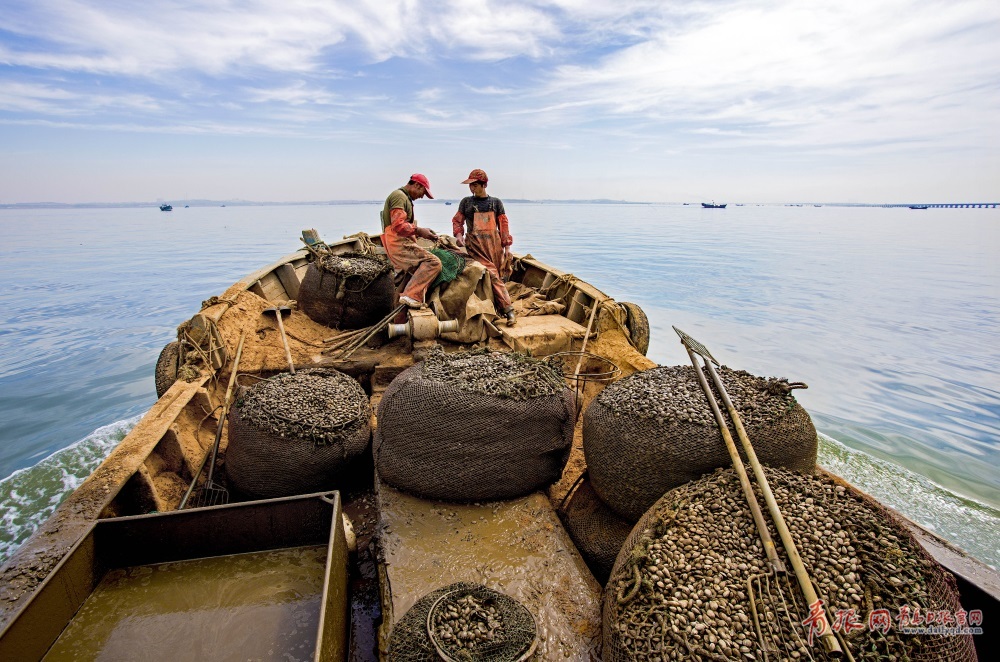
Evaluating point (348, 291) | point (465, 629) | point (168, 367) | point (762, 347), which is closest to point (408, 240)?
point (348, 291)

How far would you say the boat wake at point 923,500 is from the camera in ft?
17.6

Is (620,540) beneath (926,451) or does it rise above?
above

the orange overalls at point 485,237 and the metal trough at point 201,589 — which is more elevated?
the orange overalls at point 485,237

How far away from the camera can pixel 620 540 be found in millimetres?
2754

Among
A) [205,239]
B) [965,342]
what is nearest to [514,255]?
[965,342]

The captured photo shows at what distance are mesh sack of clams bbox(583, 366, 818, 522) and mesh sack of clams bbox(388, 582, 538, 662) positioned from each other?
2.73ft

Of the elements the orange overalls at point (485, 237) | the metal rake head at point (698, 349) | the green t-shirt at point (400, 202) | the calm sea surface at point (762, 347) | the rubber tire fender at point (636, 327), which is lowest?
the calm sea surface at point (762, 347)

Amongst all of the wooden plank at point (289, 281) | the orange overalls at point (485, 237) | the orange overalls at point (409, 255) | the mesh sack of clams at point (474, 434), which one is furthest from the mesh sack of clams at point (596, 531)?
the wooden plank at point (289, 281)

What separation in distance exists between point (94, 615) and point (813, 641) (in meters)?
2.90

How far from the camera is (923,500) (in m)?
6.20

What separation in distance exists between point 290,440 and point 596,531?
198cm

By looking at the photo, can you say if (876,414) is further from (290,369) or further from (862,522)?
(290,369)

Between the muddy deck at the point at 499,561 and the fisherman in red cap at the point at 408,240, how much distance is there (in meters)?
3.07

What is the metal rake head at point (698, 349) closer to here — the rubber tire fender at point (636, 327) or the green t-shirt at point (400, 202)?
the rubber tire fender at point (636, 327)
